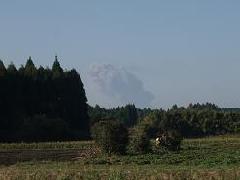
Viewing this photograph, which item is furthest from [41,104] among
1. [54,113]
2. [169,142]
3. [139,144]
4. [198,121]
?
[139,144]

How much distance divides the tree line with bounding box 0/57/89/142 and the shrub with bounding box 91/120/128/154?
45.0 metres

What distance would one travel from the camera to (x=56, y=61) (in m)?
136

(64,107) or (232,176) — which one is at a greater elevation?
(64,107)

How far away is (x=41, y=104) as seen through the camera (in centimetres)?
11550

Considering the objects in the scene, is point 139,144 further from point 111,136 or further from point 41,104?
point 41,104

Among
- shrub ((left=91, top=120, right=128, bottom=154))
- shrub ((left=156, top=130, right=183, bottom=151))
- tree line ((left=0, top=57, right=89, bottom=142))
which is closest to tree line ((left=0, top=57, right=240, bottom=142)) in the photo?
tree line ((left=0, top=57, right=89, bottom=142))

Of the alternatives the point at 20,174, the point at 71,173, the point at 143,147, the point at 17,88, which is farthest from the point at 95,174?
the point at 17,88

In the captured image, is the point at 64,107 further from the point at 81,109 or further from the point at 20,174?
the point at 20,174

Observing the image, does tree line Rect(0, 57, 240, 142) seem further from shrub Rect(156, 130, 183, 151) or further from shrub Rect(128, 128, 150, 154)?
shrub Rect(128, 128, 150, 154)

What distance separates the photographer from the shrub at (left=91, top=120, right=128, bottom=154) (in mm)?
55312

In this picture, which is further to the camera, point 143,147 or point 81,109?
point 81,109

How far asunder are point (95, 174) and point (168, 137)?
28.1 m

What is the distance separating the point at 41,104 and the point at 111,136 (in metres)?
61.2

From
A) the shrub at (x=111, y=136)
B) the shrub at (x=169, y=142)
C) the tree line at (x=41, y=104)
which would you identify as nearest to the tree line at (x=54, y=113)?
the tree line at (x=41, y=104)
